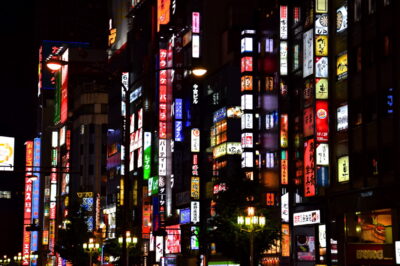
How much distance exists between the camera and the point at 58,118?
16812 centimetres

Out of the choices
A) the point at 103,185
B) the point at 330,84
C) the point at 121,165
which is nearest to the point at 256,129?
the point at 330,84

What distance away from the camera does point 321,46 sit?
179ft

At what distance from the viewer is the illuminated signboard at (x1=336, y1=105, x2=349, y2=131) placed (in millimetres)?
51281

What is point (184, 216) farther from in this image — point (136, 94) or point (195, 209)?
point (136, 94)

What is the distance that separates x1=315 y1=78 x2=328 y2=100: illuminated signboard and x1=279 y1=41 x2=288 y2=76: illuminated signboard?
8.50 metres

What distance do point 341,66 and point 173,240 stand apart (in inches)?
1534

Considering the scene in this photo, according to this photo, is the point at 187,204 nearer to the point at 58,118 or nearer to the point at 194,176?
the point at 194,176

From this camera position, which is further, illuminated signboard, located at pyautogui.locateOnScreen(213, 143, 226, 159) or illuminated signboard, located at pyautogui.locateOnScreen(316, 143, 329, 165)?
illuminated signboard, located at pyautogui.locateOnScreen(213, 143, 226, 159)

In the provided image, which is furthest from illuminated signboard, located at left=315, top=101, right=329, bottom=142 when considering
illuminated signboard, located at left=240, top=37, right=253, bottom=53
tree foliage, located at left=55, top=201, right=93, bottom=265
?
tree foliage, located at left=55, top=201, right=93, bottom=265

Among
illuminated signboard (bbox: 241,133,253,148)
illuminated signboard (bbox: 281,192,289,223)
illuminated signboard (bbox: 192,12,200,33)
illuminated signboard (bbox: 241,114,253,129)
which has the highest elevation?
illuminated signboard (bbox: 192,12,200,33)

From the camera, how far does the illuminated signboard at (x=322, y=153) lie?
54.1 m

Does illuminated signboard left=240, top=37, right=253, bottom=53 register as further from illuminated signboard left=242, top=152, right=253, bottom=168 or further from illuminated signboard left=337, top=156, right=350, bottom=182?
illuminated signboard left=337, top=156, right=350, bottom=182

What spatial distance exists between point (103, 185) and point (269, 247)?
7460 centimetres

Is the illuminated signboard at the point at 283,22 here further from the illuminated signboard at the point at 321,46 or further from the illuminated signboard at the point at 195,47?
the illuminated signboard at the point at 195,47
